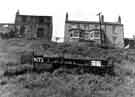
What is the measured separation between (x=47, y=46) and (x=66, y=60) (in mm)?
11869

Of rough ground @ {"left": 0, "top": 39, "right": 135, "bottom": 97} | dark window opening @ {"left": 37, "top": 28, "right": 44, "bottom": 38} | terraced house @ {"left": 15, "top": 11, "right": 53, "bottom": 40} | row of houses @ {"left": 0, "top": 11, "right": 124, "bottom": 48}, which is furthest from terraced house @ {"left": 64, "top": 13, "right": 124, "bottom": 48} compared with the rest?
rough ground @ {"left": 0, "top": 39, "right": 135, "bottom": 97}

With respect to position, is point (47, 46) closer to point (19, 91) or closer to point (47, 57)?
point (47, 57)

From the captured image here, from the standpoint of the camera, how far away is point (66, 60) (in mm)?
27109

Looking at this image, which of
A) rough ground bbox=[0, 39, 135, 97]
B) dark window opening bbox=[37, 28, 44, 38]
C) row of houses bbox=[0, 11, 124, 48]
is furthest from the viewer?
dark window opening bbox=[37, 28, 44, 38]

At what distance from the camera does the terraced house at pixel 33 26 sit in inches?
1858

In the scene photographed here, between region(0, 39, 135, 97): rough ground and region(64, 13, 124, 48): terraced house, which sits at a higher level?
region(64, 13, 124, 48): terraced house

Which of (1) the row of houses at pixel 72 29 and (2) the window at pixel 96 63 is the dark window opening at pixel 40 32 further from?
(2) the window at pixel 96 63

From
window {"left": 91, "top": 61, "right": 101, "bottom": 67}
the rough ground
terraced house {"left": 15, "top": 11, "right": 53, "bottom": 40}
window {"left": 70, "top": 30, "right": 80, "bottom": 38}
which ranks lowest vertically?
the rough ground

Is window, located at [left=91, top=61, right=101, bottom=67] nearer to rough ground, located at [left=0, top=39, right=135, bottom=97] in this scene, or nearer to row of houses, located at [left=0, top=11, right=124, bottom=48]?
rough ground, located at [left=0, top=39, right=135, bottom=97]

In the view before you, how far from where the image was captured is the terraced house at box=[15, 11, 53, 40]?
4719 centimetres

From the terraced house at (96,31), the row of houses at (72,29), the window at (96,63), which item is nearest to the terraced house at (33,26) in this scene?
the row of houses at (72,29)

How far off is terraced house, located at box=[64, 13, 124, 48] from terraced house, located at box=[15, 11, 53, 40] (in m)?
5.77

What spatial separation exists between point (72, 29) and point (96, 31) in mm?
6423

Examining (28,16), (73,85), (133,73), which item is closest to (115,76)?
(133,73)
